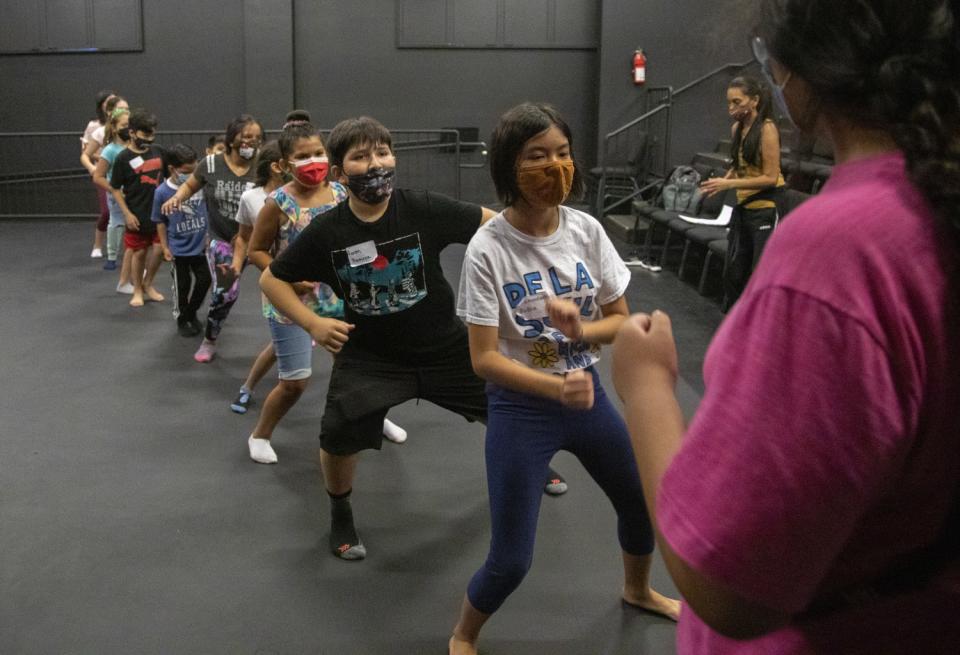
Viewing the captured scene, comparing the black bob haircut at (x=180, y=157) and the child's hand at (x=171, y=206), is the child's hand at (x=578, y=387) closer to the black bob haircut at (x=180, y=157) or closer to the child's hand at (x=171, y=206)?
the child's hand at (x=171, y=206)

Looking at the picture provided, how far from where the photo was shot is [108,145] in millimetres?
8398

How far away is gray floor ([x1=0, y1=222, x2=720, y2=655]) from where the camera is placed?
2.84 m

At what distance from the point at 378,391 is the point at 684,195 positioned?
21.9 feet

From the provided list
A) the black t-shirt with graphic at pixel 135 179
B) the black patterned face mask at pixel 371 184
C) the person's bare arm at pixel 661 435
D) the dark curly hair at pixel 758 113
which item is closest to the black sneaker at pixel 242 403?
the black patterned face mask at pixel 371 184

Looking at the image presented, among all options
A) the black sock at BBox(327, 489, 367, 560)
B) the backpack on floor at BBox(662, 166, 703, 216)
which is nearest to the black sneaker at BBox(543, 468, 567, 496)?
the black sock at BBox(327, 489, 367, 560)

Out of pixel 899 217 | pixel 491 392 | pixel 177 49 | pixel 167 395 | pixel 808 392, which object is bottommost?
pixel 167 395

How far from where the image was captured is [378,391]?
10.1ft

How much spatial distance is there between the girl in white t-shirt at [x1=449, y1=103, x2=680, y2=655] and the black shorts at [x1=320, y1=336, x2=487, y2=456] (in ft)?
2.27

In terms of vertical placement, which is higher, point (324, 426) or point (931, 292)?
point (931, 292)

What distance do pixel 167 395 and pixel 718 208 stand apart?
5631mm

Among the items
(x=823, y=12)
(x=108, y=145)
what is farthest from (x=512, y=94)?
(x=823, y=12)

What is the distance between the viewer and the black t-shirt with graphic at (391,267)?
311 centimetres

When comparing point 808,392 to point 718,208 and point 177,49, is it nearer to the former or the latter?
point 718,208

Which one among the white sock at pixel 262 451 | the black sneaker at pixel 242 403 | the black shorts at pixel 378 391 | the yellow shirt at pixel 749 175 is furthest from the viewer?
the yellow shirt at pixel 749 175
